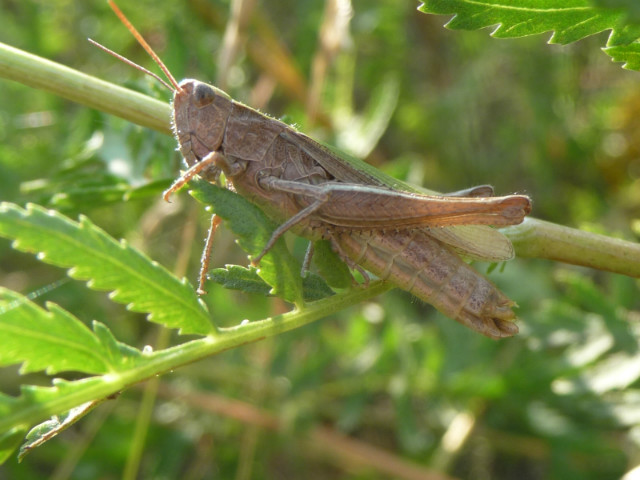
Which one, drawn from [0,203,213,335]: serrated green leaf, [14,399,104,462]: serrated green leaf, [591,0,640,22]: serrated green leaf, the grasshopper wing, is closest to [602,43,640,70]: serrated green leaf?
[591,0,640,22]: serrated green leaf

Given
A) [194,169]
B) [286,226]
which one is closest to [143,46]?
[194,169]

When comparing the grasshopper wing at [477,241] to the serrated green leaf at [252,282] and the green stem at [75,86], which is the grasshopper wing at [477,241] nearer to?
the serrated green leaf at [252,282]

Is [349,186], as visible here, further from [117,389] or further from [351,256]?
[117,389]

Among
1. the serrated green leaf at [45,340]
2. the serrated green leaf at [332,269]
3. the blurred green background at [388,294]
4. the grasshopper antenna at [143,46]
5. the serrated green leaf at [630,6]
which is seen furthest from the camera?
the blurred green background at [388,294]

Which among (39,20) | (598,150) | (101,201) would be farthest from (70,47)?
(598,150)

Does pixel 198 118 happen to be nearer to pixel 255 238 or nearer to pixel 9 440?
pixel 255 238

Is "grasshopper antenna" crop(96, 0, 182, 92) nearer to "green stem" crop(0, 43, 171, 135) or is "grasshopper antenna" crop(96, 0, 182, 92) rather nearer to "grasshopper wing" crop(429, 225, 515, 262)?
"green stem" crop(0, 43, 171, 135)

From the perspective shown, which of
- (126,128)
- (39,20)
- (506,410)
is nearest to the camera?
(126,128)

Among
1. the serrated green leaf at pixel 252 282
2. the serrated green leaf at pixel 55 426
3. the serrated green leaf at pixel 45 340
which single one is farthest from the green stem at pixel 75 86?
the serrated green leaf at pixel 55 426
